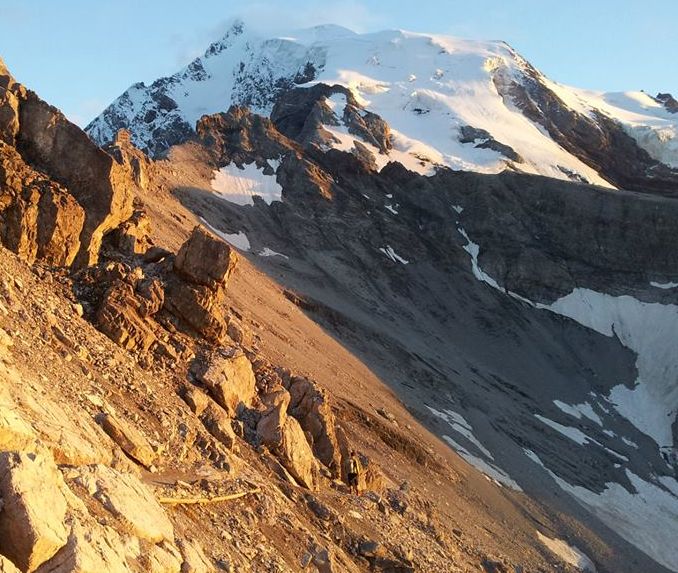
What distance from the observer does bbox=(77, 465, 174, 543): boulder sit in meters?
11.4

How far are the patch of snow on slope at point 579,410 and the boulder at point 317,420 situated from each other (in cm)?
5217

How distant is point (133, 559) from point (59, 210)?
12971 millimetres

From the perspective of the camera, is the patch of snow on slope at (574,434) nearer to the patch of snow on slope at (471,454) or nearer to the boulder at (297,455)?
the patch of snow on slope at (471,454)

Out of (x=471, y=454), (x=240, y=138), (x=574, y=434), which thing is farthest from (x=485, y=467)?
(x=240, y=138)

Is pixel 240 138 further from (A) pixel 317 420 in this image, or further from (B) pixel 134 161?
(A) pixel 317 420

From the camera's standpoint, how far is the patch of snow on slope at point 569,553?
38125 millimetres

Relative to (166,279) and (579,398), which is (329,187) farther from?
(166,279)

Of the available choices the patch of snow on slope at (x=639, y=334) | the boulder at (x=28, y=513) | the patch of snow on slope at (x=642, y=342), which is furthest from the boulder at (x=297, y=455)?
the patch of snow on slope at (x=639, y=334)

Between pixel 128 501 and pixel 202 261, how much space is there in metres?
12.8

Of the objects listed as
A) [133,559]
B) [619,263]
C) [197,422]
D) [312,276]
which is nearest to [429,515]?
[197,422]

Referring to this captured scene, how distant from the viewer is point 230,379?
72.3 feet

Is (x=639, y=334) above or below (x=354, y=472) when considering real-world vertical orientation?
above

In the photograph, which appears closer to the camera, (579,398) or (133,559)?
(133,559)

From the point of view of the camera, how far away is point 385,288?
278ft
